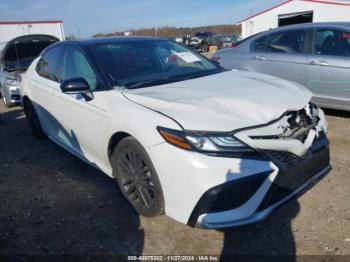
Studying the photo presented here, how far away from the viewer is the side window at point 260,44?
5.67m

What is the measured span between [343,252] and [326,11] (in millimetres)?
21602

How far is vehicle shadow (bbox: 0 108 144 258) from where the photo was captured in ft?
8.50

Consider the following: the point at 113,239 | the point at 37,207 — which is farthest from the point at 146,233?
the point at 37,207

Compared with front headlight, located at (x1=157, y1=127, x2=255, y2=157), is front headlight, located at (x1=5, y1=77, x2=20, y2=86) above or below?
below

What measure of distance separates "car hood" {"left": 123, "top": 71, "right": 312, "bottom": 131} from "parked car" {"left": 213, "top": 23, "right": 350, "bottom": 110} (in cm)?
211

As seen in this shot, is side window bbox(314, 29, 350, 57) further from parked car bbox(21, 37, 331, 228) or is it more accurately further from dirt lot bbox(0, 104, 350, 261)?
parked car bbox(21, 37, 331, 228)

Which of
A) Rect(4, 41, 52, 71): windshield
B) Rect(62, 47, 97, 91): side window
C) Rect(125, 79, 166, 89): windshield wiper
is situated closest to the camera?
Rect(125, 79, 166, 89): windshield wiper

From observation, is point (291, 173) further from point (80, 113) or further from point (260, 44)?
point (260, 44)

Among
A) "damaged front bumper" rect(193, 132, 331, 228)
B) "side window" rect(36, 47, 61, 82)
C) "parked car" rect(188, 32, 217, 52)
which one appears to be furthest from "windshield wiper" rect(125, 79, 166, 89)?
"parked car" rect(188, 32, 217, 52)

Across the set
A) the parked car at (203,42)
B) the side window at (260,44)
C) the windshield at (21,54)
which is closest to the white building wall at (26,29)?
the parked car at (203,42)

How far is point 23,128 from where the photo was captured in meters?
6.07

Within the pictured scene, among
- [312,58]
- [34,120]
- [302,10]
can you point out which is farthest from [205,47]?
[34,120]

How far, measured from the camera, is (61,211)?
10.1 ft

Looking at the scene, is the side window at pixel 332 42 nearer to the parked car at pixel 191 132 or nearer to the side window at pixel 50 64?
the parked car at pixel 191 132
